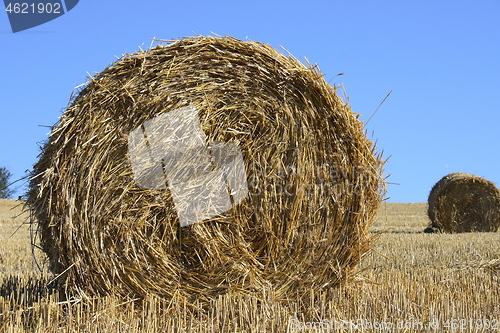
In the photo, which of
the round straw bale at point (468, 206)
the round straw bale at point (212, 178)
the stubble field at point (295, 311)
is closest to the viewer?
the stubble field at point (295, 311)

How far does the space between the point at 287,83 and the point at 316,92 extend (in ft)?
0.76

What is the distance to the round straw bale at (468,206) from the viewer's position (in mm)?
10961

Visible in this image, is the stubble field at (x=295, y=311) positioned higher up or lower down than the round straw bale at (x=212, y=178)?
lower down

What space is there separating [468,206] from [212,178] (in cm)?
827

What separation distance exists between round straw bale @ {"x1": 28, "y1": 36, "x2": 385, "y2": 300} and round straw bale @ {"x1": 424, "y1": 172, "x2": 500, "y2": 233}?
7280 mm

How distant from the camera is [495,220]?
36.1ft

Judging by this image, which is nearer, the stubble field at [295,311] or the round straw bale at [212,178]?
the stubble field at [295,311]

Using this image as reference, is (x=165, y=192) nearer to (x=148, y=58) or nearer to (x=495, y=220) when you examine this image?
(x=148, y=58)

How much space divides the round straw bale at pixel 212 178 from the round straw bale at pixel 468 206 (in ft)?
23.9

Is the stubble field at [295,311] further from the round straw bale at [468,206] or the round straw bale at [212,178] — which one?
the round straw bale at [468,206]

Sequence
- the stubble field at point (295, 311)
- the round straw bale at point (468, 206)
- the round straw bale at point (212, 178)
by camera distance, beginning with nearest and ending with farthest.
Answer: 1. the stubble field at point (295, 311)
2. the round straw bale at point (212, 178)
3. the round straw bale at point (468, 206)

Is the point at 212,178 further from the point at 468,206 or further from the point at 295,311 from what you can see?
the point at 468,206

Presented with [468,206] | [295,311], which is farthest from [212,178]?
[468,206]

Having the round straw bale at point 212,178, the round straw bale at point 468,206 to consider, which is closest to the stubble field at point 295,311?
the round straw bale at point 212,178
